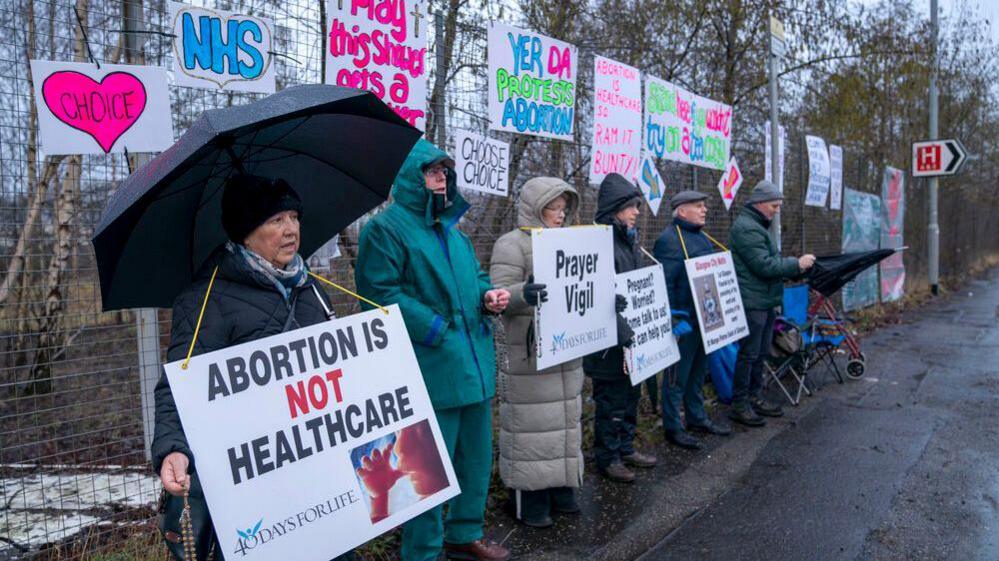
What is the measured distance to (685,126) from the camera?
743 cm

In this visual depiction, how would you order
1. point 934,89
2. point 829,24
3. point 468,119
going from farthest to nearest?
point 934,89, point 829,24, point 468,119

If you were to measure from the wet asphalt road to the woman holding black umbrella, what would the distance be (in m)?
2.57

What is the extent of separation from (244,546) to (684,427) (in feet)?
15.5

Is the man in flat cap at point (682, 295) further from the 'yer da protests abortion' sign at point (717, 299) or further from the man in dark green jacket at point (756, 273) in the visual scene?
the man in dark green jacket at point (756, 273)

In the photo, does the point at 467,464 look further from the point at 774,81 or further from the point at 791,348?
the point at 774,81

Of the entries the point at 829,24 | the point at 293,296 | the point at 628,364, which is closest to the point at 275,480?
the point at 293,296

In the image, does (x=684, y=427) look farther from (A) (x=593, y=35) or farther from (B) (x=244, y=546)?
(B) (x=244, y=546)

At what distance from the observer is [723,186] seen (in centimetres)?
823

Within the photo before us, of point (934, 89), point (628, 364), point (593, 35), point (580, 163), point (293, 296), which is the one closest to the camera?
point (293, 296)

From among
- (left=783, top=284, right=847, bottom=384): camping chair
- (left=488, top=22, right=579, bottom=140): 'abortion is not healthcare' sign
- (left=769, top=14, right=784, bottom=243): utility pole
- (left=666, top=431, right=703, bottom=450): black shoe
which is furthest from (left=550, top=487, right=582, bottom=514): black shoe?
(left=769, top=14, right=784, bottom=243): utility pole

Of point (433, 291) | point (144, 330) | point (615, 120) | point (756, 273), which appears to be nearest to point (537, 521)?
point (433, 291)

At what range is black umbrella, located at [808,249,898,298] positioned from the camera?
279 inches

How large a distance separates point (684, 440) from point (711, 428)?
1.58ft

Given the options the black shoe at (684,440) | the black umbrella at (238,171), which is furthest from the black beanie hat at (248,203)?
the black shoe at (684,440)
